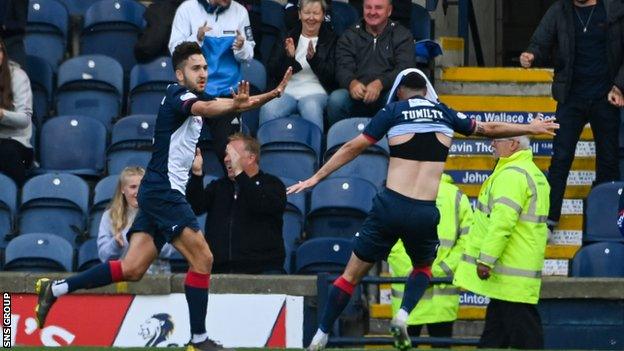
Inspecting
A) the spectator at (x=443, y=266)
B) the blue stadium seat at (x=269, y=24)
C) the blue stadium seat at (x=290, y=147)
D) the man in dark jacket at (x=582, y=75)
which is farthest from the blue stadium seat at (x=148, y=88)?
the spectator at (x=443, y=266)

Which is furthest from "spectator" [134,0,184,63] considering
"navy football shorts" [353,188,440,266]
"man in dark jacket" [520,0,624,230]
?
"navy football shorts" [353,188,440,266]

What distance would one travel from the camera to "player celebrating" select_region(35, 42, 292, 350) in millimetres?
11930

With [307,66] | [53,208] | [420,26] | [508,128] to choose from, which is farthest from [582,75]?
[53,208]

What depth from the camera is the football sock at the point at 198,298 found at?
11906 mm

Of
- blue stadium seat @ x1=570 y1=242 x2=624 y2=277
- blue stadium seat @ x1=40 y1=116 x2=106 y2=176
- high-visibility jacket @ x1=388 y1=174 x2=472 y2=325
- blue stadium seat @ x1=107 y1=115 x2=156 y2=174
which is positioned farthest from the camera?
blue stadium seat @ x1=40 y1=116 x2=106 y2=176

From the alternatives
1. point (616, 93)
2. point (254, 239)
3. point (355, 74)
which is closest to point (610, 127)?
point (616, 93)

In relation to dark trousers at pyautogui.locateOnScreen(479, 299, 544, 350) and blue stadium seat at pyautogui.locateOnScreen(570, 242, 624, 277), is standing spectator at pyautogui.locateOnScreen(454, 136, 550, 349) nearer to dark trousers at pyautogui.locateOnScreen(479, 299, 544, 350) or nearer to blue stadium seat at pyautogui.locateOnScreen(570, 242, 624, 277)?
dark trousers at pyautogui.locateOnScreen(479, 299, 544, 350)

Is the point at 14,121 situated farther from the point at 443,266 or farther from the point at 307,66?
the point at 443,266

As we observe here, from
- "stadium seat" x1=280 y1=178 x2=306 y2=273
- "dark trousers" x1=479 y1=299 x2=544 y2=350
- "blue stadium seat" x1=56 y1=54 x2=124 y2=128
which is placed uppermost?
"blue stadium seat" x1=56 y1=54 x2=124 y2=128

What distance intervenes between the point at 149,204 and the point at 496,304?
2.62 metres

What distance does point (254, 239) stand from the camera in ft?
46.2

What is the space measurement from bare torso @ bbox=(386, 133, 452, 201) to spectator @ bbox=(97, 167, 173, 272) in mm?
2587

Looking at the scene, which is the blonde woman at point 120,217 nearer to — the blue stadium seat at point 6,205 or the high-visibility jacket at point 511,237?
the blue stadium seat at point 6,205

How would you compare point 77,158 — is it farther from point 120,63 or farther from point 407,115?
point 407,115
